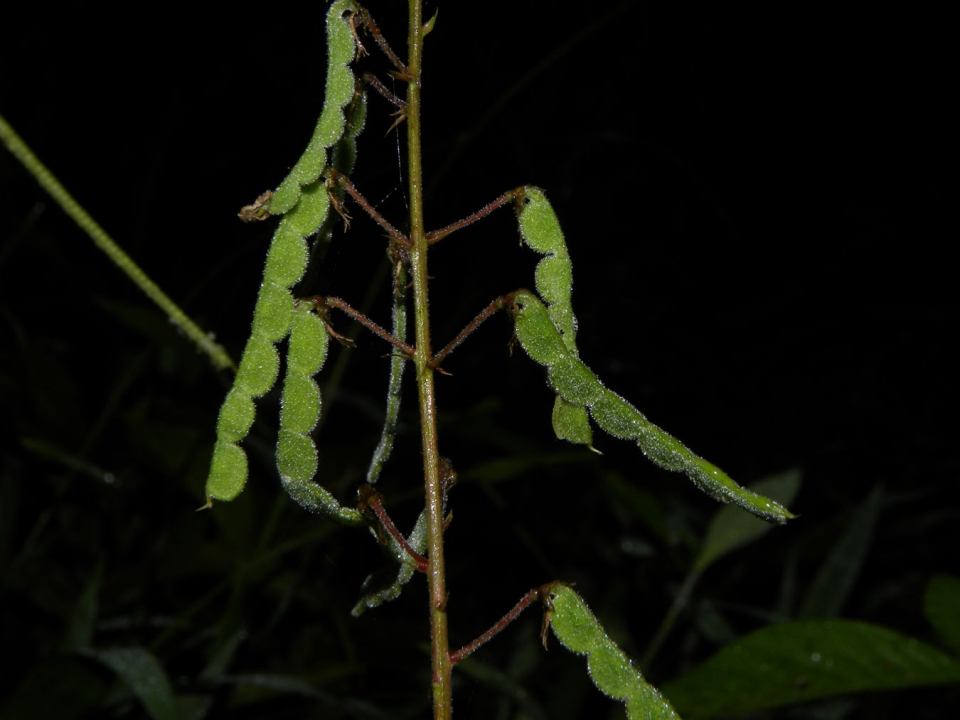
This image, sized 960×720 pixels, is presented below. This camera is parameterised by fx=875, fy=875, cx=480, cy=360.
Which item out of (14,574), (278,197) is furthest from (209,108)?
(278,197)

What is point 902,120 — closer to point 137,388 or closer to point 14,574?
point 137,388

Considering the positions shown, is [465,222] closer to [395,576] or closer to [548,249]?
[548,249]

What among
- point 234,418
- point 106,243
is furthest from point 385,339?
point 106,243

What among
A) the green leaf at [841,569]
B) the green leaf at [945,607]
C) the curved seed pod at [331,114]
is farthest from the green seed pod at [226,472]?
the green leaf at [841,569]

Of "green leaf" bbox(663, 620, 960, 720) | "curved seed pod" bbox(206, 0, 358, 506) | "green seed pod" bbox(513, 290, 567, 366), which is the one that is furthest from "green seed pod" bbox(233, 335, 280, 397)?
"green leaf" bbox(663, 620, 960, 720)

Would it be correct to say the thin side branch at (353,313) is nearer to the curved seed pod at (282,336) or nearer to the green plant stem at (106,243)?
the curved seed pod at (282,336)

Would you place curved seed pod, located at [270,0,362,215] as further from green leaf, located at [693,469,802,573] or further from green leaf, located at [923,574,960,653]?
green leaf, located at [693,469,802,573]
